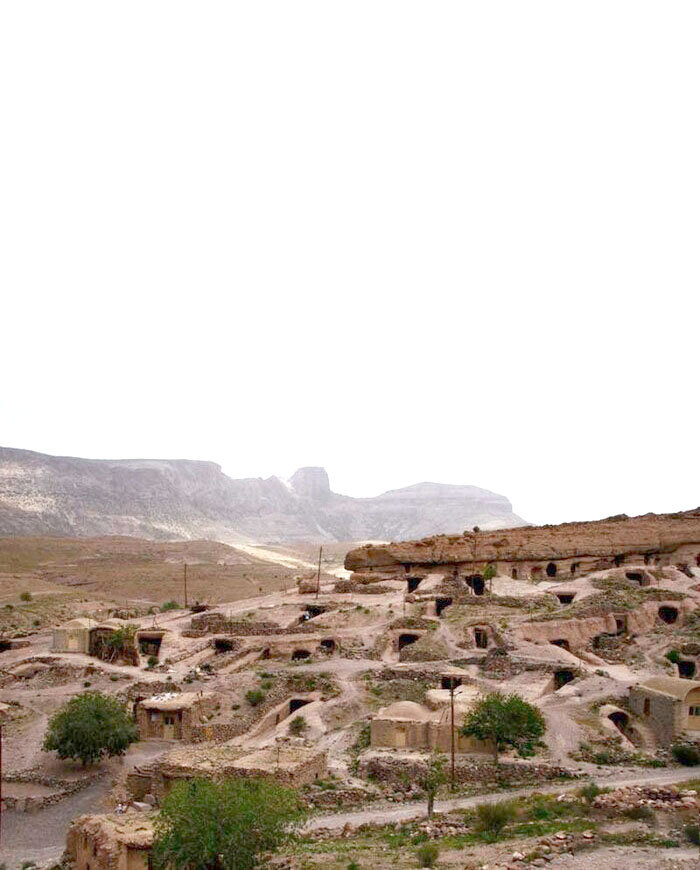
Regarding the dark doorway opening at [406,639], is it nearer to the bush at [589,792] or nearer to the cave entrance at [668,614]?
the cave entrance at [668,614]

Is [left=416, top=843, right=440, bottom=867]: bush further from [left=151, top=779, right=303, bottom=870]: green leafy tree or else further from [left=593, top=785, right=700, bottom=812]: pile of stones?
[left=593, top=785, right=700, bottom=812]: pile of stones

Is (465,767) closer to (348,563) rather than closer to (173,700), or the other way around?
(173,700)

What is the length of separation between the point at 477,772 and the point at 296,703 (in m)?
8.17

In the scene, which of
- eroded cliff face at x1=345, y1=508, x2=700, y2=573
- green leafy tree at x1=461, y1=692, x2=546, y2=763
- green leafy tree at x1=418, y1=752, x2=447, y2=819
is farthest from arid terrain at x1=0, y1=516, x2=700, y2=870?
green leafy tree at x1=461, y1=692, x2=546, y2=763

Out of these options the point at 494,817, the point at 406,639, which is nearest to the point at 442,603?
the point at 406,639

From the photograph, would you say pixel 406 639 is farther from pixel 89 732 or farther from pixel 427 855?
pixel 427 855

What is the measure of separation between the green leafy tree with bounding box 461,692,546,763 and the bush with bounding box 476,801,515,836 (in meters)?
4.69

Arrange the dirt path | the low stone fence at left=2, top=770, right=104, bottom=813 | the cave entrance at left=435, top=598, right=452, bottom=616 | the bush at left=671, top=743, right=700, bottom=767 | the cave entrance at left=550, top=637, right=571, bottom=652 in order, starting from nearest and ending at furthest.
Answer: the dirt path → the low stone fence at left=2, top=770, right=104, bottom=813 → the bush at left=671, top=743, right=700, bottom=767 → the cave entrance at left=550, top=637, right=571, bottom=652 → the cave entrance at left=435, top=598, right=452, bottom=616

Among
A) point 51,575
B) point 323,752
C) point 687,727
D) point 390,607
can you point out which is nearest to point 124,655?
point 390,607

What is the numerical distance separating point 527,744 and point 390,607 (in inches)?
616

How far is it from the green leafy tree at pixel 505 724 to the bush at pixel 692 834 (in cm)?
678

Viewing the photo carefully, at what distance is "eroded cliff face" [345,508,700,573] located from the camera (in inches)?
1762

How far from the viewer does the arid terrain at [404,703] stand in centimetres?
1648

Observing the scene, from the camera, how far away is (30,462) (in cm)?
13600
